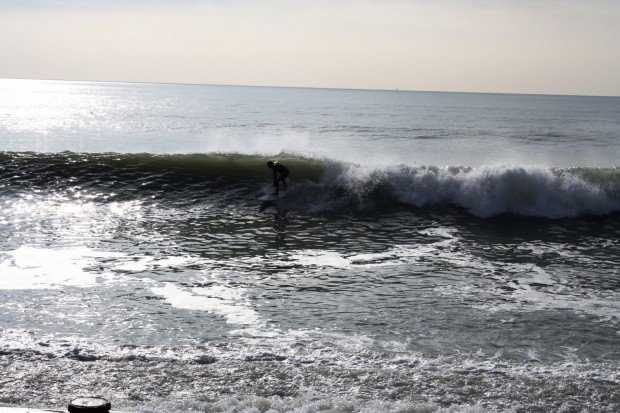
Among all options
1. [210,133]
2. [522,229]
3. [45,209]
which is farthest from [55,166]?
[210,133]

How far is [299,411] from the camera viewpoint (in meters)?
6.65

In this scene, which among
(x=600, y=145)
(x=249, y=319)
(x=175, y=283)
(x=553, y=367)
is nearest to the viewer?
(x=553, y=367)

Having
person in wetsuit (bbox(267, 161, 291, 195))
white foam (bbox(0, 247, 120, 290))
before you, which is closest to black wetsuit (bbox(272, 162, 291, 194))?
person in wetsuit (bbox(267, 161, 291, 195))

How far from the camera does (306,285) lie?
11320 millimetres

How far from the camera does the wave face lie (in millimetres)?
19281

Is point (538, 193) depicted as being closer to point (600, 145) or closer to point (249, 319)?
point (249, 319)

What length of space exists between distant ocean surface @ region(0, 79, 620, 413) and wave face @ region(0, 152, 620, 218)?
76 mm

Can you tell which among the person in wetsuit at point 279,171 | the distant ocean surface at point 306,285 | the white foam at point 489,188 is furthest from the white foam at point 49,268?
the white foam at point 489,188

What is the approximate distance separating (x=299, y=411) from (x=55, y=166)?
18.9m

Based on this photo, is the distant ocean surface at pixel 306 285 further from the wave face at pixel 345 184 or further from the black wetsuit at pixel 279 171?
the black wetsuit at pixel 279 171

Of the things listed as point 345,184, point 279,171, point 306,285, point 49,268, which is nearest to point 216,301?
point 306,285

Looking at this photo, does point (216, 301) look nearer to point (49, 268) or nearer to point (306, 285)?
point (306, 285)

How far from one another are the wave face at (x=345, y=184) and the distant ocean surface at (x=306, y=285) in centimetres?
8

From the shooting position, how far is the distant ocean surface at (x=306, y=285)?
23.9ft
